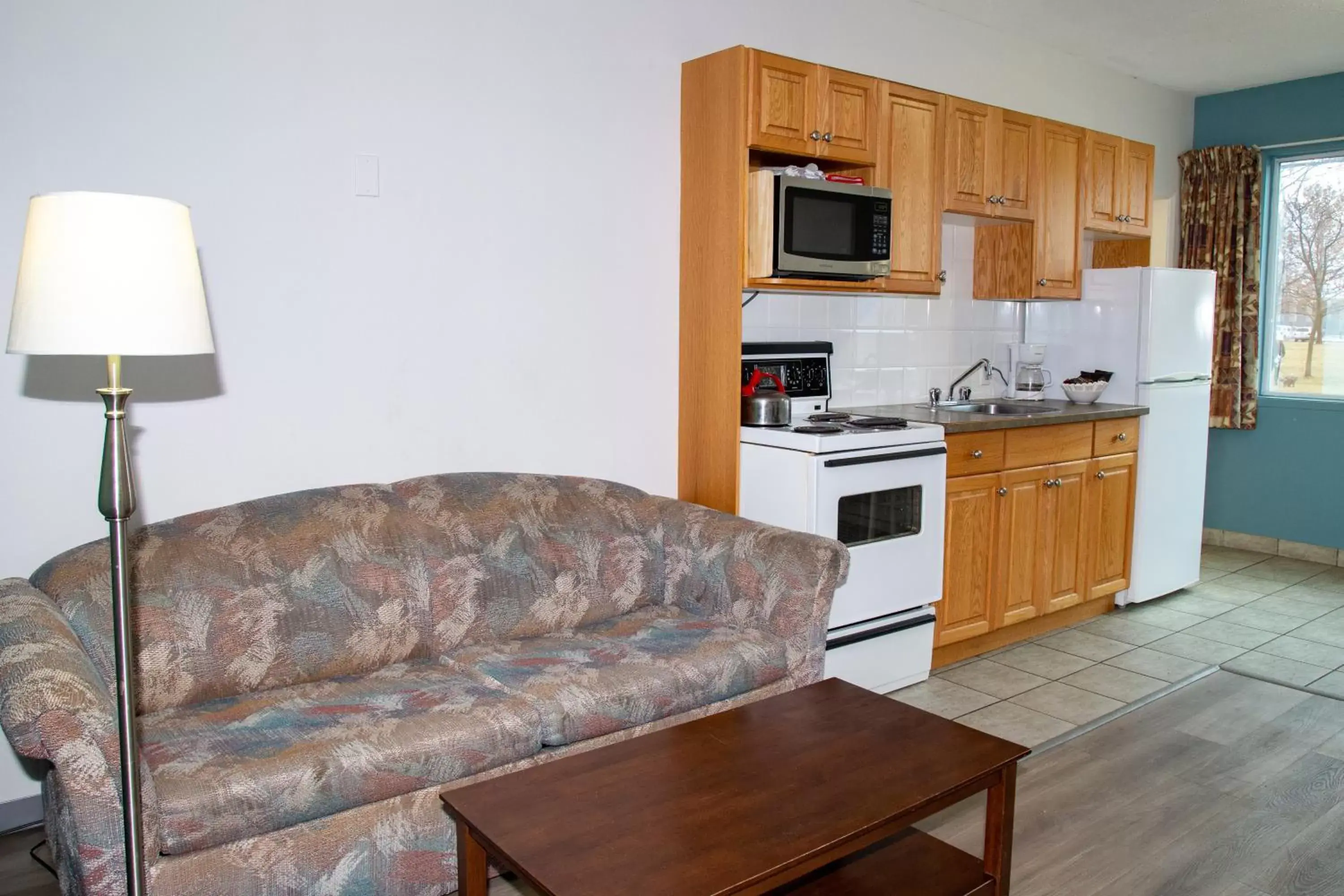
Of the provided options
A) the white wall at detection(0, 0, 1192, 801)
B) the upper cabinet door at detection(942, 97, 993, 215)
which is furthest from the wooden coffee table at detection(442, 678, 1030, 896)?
the upper cabinet door at detection(942, 97, 993, 215)

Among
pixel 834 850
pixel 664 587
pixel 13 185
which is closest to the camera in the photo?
pixel 834 850

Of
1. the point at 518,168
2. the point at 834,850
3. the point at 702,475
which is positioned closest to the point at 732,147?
the point at 518,168

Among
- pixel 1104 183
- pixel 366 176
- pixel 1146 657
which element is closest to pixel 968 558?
pixel 1146 657

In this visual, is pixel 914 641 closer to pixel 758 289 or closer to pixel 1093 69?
pixel 758 289

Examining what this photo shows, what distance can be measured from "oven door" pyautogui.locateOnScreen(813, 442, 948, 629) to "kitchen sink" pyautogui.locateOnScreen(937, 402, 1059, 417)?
89 cm

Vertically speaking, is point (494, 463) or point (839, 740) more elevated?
point (494, 463)

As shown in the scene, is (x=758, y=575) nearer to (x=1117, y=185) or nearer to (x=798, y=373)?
(x=798, y=373)

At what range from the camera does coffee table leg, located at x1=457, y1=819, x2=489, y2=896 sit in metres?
1.70

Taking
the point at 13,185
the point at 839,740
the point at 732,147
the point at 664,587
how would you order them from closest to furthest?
the point at 839,740 < the point at 13,185 < the point at 664,587 < the point at 732,147

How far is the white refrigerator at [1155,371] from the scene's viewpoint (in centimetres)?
449

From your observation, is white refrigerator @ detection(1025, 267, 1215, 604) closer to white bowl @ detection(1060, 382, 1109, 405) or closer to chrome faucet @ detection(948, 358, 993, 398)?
white bowl @ detection(1060, 382, 1109, 405)

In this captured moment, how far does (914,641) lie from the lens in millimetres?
3494

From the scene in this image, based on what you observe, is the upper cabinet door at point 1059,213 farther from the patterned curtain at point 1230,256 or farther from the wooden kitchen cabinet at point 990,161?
the patterned curtain at point 1230,256

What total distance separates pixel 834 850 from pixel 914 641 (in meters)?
2.00
